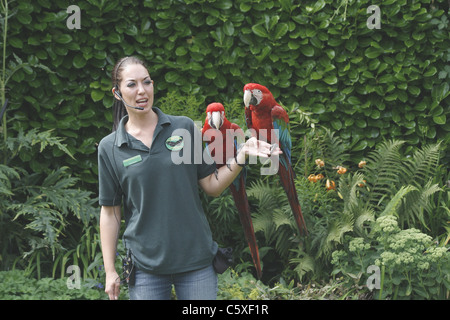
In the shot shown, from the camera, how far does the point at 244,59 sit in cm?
382

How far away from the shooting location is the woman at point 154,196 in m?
1.75

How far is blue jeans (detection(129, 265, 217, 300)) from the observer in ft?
5.83

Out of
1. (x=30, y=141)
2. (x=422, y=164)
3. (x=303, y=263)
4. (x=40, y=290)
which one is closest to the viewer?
(x=40, y=290)

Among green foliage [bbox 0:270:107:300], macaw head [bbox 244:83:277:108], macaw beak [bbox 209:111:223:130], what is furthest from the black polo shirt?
green foliage [bbox 0:270:107:300]

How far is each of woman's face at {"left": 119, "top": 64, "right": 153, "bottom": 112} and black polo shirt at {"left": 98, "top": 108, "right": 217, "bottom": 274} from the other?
10 centimetres

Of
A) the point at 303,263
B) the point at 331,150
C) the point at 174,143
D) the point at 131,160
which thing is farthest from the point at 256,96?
the point at 331,150

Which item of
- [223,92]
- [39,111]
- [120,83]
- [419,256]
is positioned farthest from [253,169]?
[120,83]

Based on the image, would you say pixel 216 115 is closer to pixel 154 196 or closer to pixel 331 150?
pixel 154 196

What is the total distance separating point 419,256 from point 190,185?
1600 millimetres

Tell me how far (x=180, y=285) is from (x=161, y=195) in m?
0.34

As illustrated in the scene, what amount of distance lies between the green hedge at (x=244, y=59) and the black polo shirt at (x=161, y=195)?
196 centimetres

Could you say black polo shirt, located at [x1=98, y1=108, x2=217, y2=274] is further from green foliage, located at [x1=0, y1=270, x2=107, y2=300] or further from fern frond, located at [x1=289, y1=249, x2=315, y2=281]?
fern frond, located at [x1=289, y1=249, x2=315, y2=281]

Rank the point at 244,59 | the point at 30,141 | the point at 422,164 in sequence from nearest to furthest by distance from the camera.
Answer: the point at 30,141 → the point at 422,164 → the point at 244,59

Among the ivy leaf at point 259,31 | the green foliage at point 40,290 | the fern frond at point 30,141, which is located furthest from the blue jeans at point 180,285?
the ivy leaf at point 259,31
